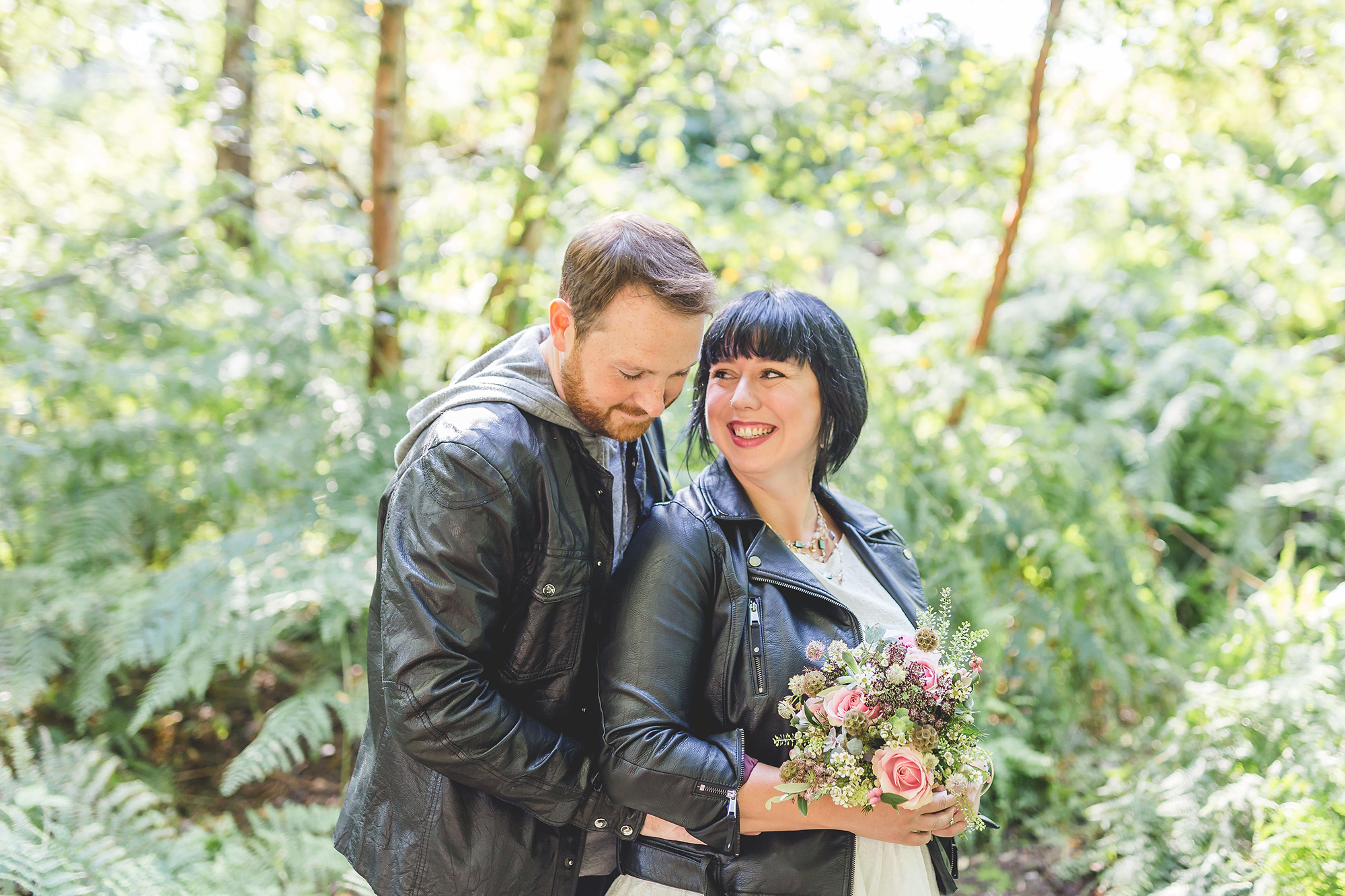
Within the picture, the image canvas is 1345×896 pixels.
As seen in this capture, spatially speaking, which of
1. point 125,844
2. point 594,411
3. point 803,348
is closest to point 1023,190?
point 803,348

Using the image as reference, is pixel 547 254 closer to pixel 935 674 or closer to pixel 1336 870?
pixel 935 674

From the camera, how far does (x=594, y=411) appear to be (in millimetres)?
1752

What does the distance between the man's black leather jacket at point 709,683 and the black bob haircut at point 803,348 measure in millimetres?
361

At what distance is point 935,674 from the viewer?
61.4 inches

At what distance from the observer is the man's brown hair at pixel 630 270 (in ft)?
5.49

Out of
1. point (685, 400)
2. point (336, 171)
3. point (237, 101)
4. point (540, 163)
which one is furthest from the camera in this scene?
point (237, 101)

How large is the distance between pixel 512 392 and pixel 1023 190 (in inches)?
145

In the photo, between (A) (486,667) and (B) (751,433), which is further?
(B) (751,433)

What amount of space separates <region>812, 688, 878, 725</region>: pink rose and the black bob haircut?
2.47 feet

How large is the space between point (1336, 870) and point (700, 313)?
2536mm

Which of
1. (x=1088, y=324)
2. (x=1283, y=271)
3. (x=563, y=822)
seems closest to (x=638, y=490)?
(x=563, y=822)

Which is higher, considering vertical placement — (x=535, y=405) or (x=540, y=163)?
(x=540, y=163)

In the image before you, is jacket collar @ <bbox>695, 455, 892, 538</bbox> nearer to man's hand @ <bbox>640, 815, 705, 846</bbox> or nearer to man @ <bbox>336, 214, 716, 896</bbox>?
man @ <bbox>336, 214, 716, 896</bbox>

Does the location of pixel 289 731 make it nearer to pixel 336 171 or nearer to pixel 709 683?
pixel 709 683
